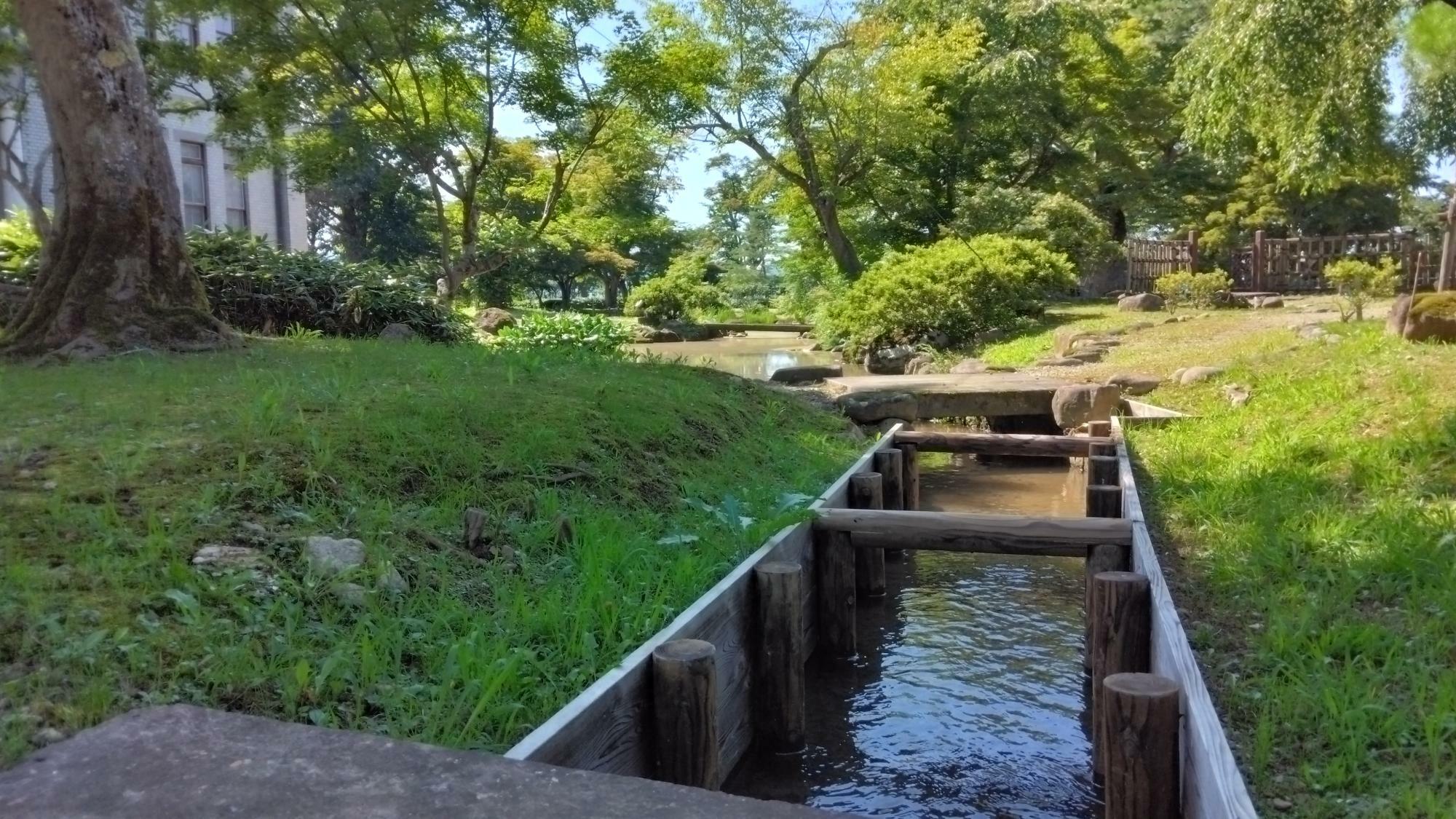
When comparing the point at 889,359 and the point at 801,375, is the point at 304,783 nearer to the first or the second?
the point at 801,375

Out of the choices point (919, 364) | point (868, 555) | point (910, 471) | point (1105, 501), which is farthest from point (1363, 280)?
point (868, 555)

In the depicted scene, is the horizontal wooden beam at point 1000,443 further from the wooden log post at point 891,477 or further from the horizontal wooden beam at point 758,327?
the horizontal wooden beam at point 758,327

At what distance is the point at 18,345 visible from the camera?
820cm

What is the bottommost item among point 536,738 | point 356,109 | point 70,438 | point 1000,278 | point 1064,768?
point 1064,768

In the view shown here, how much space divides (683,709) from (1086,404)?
8.62m

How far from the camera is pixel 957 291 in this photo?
18.8 meters

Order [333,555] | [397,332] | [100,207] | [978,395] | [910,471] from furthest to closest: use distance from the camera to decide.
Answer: [397,332] < [978,395] < [910,471] < [100,207] < [333,555]

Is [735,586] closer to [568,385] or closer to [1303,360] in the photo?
[568,385]

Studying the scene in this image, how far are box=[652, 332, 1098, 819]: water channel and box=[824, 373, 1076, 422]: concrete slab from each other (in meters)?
3.28

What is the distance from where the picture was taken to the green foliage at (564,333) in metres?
12.4

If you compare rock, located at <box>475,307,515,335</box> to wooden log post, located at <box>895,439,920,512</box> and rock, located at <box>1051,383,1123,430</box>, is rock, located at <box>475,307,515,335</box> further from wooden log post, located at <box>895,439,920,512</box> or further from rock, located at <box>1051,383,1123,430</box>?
wooden log post, located at <box>895,439,920,512</box>

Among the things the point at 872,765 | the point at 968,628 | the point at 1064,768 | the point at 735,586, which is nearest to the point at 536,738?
the point at 735,586

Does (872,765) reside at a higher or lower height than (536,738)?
lower

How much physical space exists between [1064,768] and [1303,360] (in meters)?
7.28
